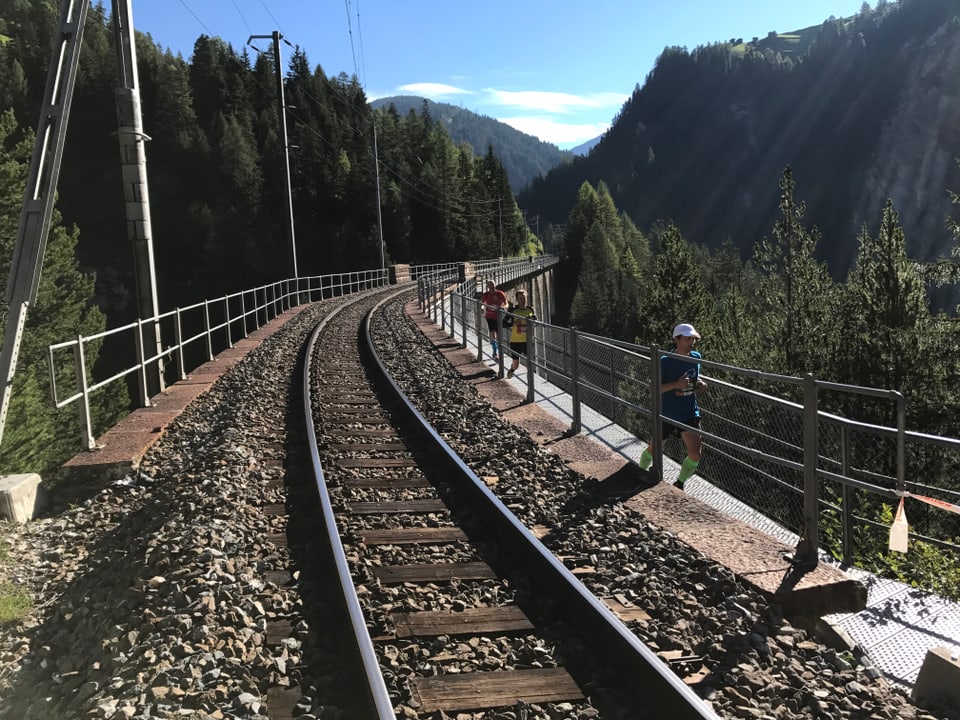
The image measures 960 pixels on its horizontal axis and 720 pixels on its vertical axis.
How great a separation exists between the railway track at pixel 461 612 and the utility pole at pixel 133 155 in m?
5.41

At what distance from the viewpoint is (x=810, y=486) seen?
4.89 meters

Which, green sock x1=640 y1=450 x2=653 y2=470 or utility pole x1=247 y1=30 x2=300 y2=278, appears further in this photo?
utility pole x1=247 y1=30 x2=300 y2=278

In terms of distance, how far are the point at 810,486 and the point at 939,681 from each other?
5.50ft

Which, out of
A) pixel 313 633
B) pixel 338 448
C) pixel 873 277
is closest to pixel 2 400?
pixel 338 448

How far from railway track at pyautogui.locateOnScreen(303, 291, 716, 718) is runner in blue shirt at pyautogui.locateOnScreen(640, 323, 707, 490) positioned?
5.91ft

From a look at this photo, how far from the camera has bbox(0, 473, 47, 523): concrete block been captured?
5.98 metres

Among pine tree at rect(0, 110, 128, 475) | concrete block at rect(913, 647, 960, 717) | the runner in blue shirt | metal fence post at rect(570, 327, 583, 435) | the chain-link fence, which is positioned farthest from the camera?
pine tree at rect(0, 110, 128, 475)

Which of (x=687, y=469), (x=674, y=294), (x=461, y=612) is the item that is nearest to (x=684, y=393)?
(x=687, y=469)

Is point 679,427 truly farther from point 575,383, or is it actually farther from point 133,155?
point 133,155

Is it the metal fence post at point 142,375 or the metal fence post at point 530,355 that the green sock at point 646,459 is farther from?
the metal fence post at point 142,375

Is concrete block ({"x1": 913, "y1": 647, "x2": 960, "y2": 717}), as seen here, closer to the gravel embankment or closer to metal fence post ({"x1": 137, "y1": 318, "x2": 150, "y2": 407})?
the gravel embankment

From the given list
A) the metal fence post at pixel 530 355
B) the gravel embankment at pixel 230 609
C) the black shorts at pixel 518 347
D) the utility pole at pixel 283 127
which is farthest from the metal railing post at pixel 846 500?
the utility pole at pixel 283 127

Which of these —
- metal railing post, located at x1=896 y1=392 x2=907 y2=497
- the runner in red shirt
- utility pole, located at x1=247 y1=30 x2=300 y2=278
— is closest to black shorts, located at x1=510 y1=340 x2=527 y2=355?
the runner in red shirt

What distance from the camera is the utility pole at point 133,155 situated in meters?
11.3
